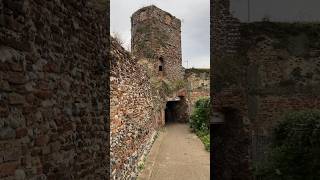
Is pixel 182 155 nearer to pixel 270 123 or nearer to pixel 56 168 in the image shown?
pixel 270 123

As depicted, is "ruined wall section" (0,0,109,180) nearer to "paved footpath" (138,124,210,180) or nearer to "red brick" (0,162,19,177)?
"red brick" (0,162,19,177)

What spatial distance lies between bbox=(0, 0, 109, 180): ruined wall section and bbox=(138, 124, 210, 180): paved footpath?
314 inches

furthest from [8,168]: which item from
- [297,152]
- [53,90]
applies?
[297,152]

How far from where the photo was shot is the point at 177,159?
54.5ft

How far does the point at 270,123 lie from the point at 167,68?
1951 cm

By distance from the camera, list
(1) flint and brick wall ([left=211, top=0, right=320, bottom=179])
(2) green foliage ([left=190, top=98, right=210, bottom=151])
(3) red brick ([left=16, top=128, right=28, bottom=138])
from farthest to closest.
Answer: (2) green foliage ([left=190, top=98, right=210, bottom=151]) → (1) flint and brick wall ([left=211, top=0, right=320, bottom=179]) → (3) red brick ([left=16, top=128, right=28, bottom=138])

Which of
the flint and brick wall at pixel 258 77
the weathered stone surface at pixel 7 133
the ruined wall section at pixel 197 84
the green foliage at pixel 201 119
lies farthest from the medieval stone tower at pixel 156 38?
the weathered stone surface at pixel 7 133

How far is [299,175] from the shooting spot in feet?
24.6

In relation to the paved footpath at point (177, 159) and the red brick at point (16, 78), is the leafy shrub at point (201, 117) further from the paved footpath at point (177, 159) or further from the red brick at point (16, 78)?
the red brick at point (16, 78)

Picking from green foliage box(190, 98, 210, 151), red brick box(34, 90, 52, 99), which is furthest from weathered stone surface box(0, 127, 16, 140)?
green foliage box(190, 98, 210, 151)

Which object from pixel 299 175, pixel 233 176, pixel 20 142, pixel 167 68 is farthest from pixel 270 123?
pixel 167 68

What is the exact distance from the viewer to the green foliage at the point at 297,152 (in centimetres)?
720

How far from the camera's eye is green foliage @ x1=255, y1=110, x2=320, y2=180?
7.20 metres

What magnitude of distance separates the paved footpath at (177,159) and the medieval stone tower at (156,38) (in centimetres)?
724
